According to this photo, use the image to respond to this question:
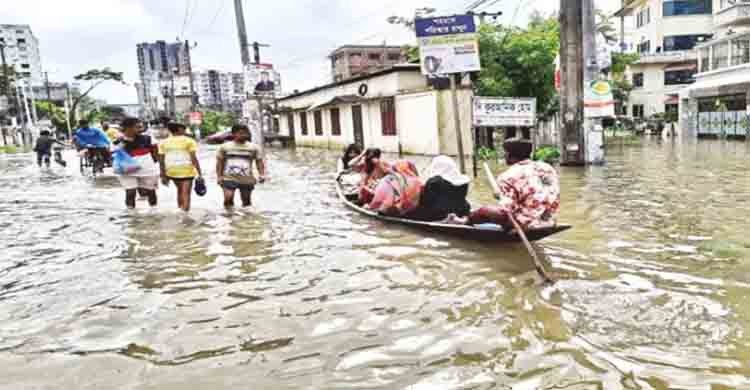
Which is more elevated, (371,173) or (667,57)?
(667,57)

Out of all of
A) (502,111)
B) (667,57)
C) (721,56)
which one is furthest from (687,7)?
(502,111)

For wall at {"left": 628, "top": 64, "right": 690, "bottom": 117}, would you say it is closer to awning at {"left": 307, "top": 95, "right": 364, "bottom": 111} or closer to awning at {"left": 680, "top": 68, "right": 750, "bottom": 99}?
awning at {"left": 680, "top": 68, "right": 750, "bottom": 99}

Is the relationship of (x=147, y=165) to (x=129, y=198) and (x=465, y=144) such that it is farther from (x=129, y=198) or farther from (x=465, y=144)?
(x=465, y=144)

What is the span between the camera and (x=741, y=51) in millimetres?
25609

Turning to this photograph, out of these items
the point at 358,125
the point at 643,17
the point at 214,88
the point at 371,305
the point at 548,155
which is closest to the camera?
the point at 371,305

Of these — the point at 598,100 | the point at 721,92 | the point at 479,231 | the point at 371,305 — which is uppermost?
the point at 721,92

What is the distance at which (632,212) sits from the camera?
802 cm

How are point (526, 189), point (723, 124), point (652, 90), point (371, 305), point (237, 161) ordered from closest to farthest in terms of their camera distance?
1. point (371, 305)
2. point (526, 189)
3. point (237, 161)
4. point (723, 124)
5. point (652, 90)

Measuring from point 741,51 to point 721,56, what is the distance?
1350mm

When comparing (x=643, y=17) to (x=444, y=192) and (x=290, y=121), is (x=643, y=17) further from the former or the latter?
(x=444, y=192)

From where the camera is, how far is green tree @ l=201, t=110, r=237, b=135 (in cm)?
5522

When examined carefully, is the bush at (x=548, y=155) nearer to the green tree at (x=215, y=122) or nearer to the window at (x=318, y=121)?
the window at (x=318, y=121)

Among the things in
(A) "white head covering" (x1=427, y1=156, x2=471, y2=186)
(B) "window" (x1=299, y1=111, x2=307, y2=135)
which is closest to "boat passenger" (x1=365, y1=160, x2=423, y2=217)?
(A) "white head covering" (x1=427, y1=156, x2=471, y2=186)

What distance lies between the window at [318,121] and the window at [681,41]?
82.3 feet
